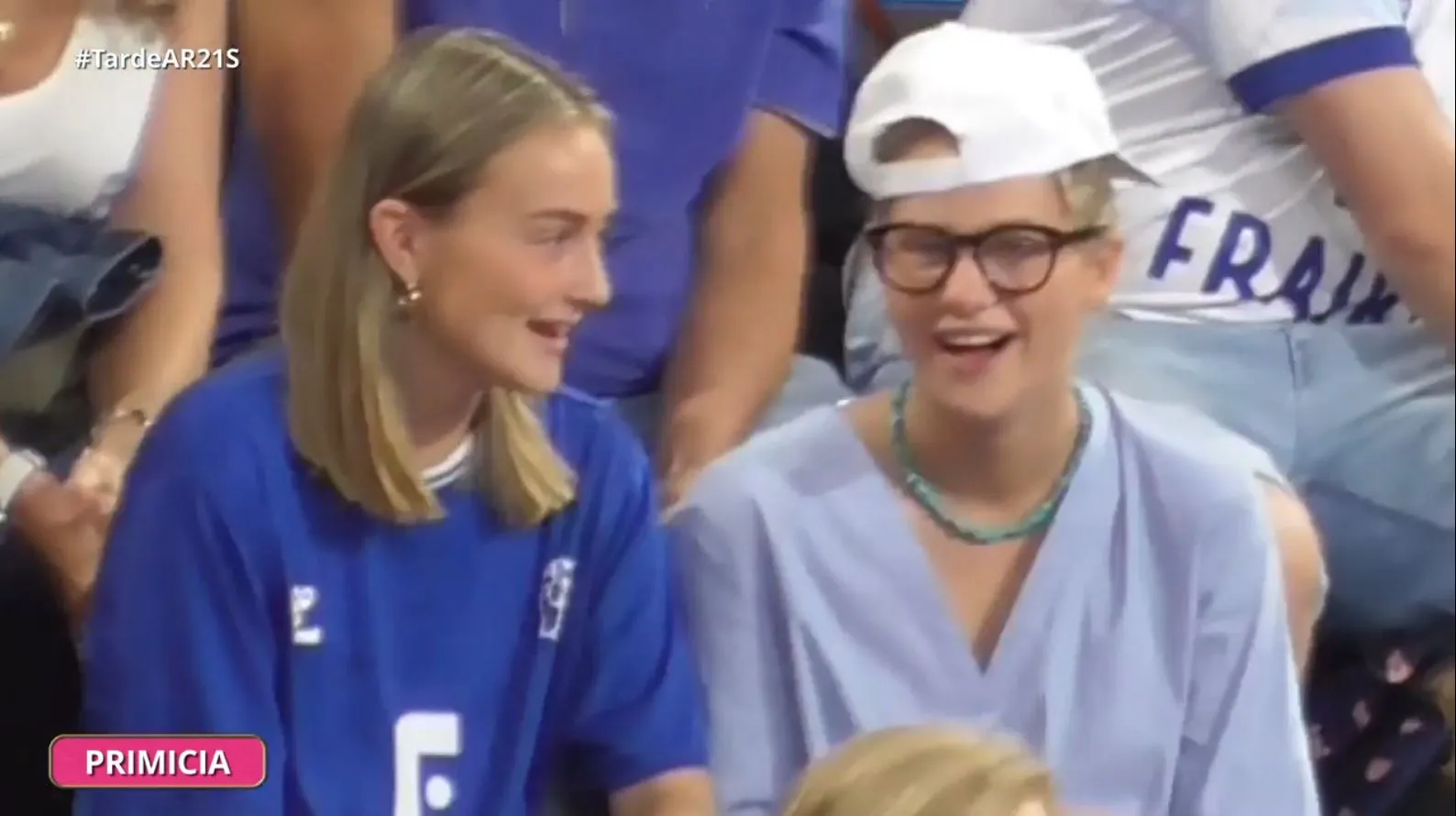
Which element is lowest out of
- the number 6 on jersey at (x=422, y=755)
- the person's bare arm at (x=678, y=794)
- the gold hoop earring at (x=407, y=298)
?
the person's bare arm at (x=678, y=794)

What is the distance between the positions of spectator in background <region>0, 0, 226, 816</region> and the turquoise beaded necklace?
21cm

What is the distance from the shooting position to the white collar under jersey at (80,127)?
0.56m

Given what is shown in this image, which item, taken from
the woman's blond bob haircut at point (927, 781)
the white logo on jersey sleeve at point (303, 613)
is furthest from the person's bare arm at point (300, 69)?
the woman's blond bob haircut at point (927, 781)

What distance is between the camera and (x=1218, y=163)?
635 millimetres

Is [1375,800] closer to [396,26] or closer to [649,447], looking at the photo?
[649,447]

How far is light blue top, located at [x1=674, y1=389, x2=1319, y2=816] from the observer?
573mm

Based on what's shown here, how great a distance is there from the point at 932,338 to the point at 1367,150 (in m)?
0.17

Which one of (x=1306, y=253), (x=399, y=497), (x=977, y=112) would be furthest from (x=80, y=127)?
(x=1306, y=253)

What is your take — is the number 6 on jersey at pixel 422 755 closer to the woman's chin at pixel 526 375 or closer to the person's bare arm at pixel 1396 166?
the woman's chin at pixel 526 375

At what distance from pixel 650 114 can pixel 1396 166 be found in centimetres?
24

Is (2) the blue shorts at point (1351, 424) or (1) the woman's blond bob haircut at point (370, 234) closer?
(1) the woman's blond bob haircut at point (370, 234)

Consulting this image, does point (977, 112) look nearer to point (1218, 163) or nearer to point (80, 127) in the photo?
point (1218, 163)

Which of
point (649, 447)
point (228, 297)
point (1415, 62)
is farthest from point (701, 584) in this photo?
point (1415, 62)

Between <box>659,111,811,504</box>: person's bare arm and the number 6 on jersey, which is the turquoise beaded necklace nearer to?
<box>659,111,811,504</box>: person's bare arm
